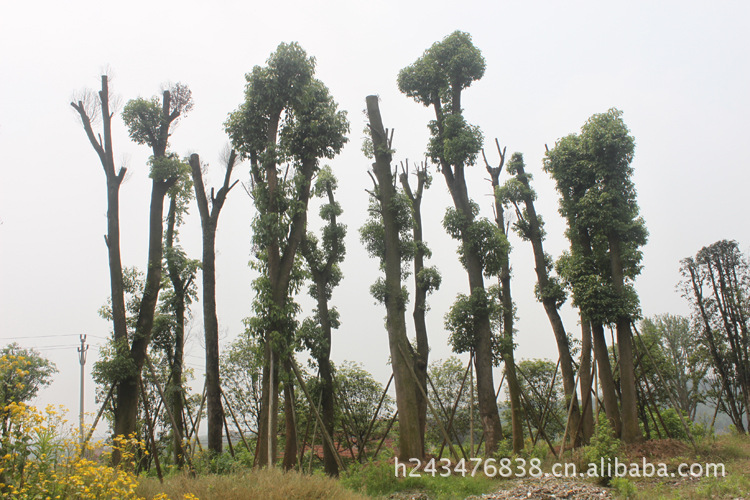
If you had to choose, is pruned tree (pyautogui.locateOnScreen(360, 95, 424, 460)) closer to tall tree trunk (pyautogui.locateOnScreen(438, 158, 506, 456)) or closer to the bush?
tall tree trunk (pyautogui.locateOnScreen(438, 158, 506, 456))

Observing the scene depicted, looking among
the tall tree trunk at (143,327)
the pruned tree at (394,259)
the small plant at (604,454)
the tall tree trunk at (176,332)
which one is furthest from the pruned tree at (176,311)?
the small plant at (604,454)

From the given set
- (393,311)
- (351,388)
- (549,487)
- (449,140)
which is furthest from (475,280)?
(351,388)

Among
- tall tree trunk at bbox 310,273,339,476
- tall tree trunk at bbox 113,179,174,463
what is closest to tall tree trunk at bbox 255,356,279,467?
tall tree trunk at bbox 113,179,174,463

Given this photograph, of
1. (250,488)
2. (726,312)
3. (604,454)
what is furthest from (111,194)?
(726,312)

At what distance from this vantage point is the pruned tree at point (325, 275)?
13.3 metres

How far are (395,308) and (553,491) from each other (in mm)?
5475

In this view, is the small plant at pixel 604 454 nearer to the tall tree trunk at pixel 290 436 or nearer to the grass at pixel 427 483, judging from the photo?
the grass at pixel 427 483

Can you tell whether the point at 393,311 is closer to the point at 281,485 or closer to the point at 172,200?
the point at 281,485

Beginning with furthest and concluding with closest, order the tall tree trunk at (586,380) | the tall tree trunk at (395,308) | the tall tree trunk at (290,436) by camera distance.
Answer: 1. the tall tree trunk at (586,380)
2. the tall tree trunk at (395,308)
3. the tall tree trunk at (290,436)

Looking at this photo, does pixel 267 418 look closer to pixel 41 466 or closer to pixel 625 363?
pixel 41 466

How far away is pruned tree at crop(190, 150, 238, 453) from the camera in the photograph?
39.9 ft

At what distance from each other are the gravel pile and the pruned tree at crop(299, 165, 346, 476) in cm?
614

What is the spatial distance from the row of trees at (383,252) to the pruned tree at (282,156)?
3cm

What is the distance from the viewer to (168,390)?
14.4 metres
